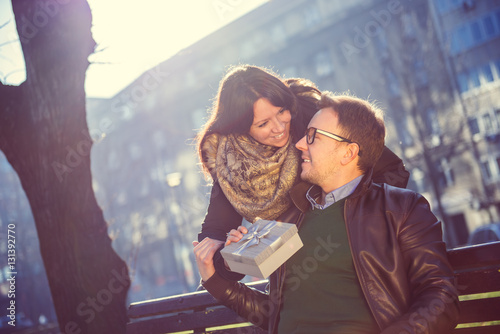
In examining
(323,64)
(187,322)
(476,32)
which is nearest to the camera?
(187,322)

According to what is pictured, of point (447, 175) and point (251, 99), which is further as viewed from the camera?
point (447, 175)

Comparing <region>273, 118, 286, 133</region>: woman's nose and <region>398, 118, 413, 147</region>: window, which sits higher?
<region>273, 118, 286, 133</region>: woman's nose

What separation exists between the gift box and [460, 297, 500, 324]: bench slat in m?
1.13

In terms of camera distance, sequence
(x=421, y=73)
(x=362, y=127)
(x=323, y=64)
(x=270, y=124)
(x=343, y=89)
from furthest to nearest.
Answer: (x=323, y=64)
(x=343, y=89)
(x=421, y=73)
(x=270, y=124)
(x=362, y=127)

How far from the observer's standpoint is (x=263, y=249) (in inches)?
95.7

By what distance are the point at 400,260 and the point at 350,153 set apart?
2.33 feet

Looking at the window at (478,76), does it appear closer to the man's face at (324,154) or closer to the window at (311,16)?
the window at (311,16)

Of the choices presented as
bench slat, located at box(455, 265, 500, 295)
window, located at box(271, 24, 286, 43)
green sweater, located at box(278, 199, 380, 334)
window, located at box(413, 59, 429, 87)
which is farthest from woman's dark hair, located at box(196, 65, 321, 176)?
window, located at box(271, 24, 286, 43)

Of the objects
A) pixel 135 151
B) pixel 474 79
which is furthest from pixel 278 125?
pixel 135 151

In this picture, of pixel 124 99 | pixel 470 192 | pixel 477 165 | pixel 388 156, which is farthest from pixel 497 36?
pixel 124 99

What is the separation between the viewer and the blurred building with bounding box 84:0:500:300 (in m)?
22.9

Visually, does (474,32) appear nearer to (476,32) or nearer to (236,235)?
(476,32)

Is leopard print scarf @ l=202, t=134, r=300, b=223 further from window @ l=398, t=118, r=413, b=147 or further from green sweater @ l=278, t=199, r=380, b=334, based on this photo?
window @ l=398, t=118, r=413, b=147

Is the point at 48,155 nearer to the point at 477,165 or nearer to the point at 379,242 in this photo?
the point at 379,242
